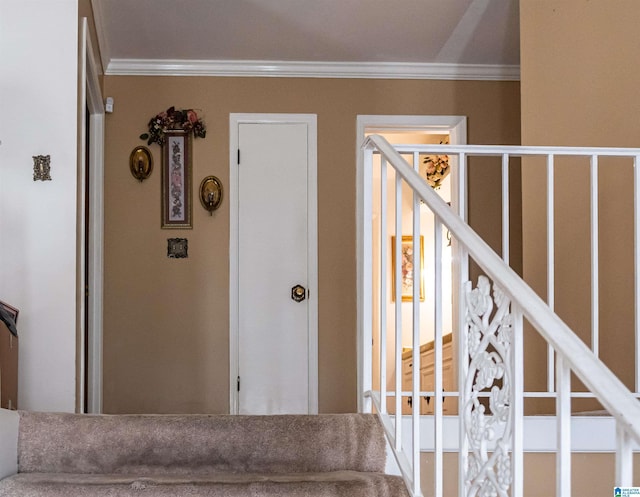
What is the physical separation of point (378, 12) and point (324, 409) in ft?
8.28

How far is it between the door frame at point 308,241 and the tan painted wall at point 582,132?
186cm

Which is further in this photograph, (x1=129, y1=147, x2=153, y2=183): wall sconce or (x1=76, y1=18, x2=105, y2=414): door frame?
(x1=129, y1=147, x2=153, y2=183): wall sconce

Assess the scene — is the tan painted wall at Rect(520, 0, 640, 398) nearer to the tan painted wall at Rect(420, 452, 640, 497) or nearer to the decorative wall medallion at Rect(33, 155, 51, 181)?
the tan painted wall at Rect(420, 452, 640, 497)

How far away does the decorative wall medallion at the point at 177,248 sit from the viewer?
5203 mm

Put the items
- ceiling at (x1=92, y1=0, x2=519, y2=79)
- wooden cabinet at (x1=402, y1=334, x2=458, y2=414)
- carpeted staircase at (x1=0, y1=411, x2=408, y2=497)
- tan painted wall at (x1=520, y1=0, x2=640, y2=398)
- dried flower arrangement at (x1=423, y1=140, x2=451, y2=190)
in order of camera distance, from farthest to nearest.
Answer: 1. dried flower arrangement at (x1=423, y1=140, x2=451, y2=190)
2. wooden cabinet at (x1=402, y1=334, x2=458, y2=414)
3. ceiling at (x1=92, y1=0, x2=519, y2=79)
4. tan painted wall at (x1=520, y1=0, x2=640, y2=398)
5. carpeted staircase at (x1=0, y1=411, x2=408, y2=497)

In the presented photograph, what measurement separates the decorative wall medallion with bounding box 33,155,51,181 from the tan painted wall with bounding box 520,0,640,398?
81.4 inches

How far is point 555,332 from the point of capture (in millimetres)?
1059

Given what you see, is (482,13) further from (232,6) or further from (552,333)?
(552,333)

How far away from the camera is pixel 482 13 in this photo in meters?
4.48

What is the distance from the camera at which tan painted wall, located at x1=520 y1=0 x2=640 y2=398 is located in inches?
117

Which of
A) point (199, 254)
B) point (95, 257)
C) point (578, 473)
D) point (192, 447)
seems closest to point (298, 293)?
point (199, 254)

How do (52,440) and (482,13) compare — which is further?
(482,13)

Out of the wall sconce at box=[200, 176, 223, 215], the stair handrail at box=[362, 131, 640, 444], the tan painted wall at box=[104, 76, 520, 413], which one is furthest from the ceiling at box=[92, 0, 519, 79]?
the stair handrail at box=[362, 131, 640, 444]

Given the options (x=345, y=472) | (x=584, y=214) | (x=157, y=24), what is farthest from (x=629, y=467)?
(x=157, y=24)
